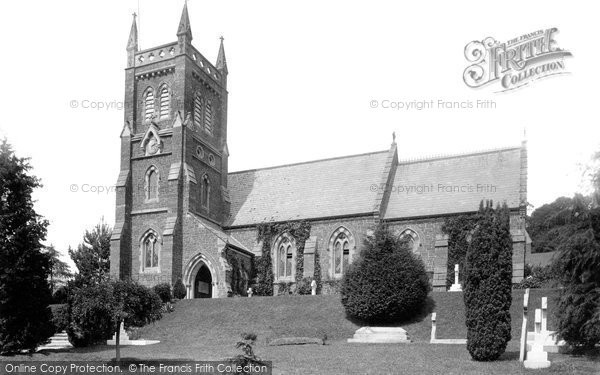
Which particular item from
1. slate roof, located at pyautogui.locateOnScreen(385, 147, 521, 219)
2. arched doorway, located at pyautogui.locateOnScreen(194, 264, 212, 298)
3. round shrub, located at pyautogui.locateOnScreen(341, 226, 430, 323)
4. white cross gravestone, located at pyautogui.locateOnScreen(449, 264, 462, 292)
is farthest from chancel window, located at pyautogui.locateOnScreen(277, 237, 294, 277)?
round shrub, located at pyautogui.locateOnScreen(341, 226, 430, 323)

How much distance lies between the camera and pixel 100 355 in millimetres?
26578

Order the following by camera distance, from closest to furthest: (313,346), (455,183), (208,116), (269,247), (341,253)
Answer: (313,346) < (455,183) < (341,253) < (269,247) < (208,116)

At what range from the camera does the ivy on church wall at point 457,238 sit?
3891 centimetres

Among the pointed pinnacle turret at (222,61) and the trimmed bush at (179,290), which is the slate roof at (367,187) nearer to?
the trimmed bush at (179,290)

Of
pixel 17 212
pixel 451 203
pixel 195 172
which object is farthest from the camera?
pixel 195 172

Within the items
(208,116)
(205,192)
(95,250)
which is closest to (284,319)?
(205,192)

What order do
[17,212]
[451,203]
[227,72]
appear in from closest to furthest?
[17,212], [451,203], [227,72]

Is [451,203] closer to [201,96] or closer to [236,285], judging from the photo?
[236,285]

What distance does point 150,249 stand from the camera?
142 feet

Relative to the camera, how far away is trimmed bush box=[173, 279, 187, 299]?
40469mm

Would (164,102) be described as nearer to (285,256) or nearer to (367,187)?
(285,256)

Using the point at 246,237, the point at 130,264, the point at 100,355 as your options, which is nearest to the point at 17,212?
the point at 100,355

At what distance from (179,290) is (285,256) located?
793 centimetres

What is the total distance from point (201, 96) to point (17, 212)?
21674mm
